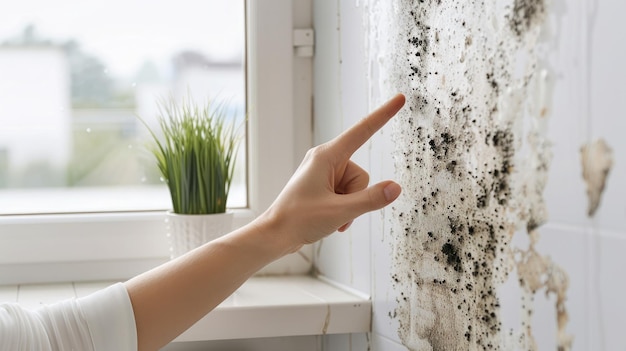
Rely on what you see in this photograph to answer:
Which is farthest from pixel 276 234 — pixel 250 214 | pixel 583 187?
pixel 250 214

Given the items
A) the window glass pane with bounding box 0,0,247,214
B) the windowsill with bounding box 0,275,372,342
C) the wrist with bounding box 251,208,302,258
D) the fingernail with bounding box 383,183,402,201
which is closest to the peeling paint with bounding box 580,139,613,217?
the fingernail with bounding box 383,183,402,201

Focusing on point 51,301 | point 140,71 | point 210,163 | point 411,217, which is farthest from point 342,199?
point 140,71

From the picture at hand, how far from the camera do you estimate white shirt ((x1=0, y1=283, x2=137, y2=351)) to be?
0.90 m

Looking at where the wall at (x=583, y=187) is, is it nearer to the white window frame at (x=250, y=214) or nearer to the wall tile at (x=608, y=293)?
the wall tile at (x=608, y=293)

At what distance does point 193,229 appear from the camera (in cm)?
127

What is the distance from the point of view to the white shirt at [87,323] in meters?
0.90

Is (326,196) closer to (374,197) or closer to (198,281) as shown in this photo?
(374,197)

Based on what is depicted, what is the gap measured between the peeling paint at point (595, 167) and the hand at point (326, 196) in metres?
0.21

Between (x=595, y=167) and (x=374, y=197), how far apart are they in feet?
0.78

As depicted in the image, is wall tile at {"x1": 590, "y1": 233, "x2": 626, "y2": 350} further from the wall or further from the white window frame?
the white window frame

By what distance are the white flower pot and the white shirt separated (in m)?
0.34

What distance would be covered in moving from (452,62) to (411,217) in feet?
0.72

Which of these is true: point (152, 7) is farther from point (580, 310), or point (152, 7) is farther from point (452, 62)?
point (580, 310)

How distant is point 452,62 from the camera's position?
2.96ft
